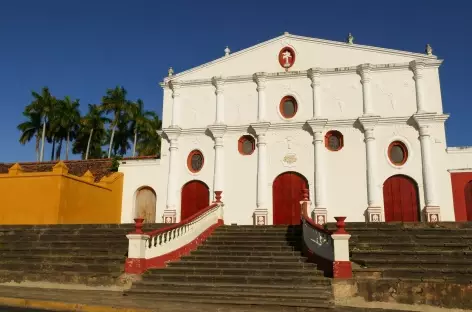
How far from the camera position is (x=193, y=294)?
29.6 feet

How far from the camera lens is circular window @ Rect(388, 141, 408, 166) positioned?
17781 millimetres

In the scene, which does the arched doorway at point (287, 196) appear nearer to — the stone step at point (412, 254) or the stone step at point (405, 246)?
the stone step at point (405, 246)

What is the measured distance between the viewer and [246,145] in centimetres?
1956

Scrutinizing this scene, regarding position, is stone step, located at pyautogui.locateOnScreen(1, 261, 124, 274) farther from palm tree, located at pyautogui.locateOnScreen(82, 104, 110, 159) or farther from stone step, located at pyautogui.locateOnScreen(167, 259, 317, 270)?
palm tree, located at pyautogui.locateOnScreen(82, 104, 110, 159)

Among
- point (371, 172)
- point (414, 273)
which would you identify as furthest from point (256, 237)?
point (371, 172)

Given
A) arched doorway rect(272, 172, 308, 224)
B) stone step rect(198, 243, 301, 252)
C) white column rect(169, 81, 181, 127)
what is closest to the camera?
stone step rect(198, 243, 301, 252)

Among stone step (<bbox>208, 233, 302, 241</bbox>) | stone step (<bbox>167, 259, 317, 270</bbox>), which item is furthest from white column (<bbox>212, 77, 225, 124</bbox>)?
stone step (<bbox>167, 259, 317, 270</bbox>)

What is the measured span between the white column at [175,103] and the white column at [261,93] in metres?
4.13

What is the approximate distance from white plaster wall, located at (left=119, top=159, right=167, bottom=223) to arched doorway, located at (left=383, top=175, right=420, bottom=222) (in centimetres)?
1037

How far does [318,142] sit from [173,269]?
397 inches

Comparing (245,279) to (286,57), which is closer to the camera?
(245,279)

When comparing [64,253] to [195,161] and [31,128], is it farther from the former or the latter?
[31,128]

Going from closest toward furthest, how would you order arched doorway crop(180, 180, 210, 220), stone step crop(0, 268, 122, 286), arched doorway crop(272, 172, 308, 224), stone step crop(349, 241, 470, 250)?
stone step crop(0, 268, 122, 286), stone step crop(349, 241, 470, 250), arched doorway crop(272, 172, 308, 224), arched doorway crop(180, 180, 210, 220)

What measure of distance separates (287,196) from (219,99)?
19.4ft
